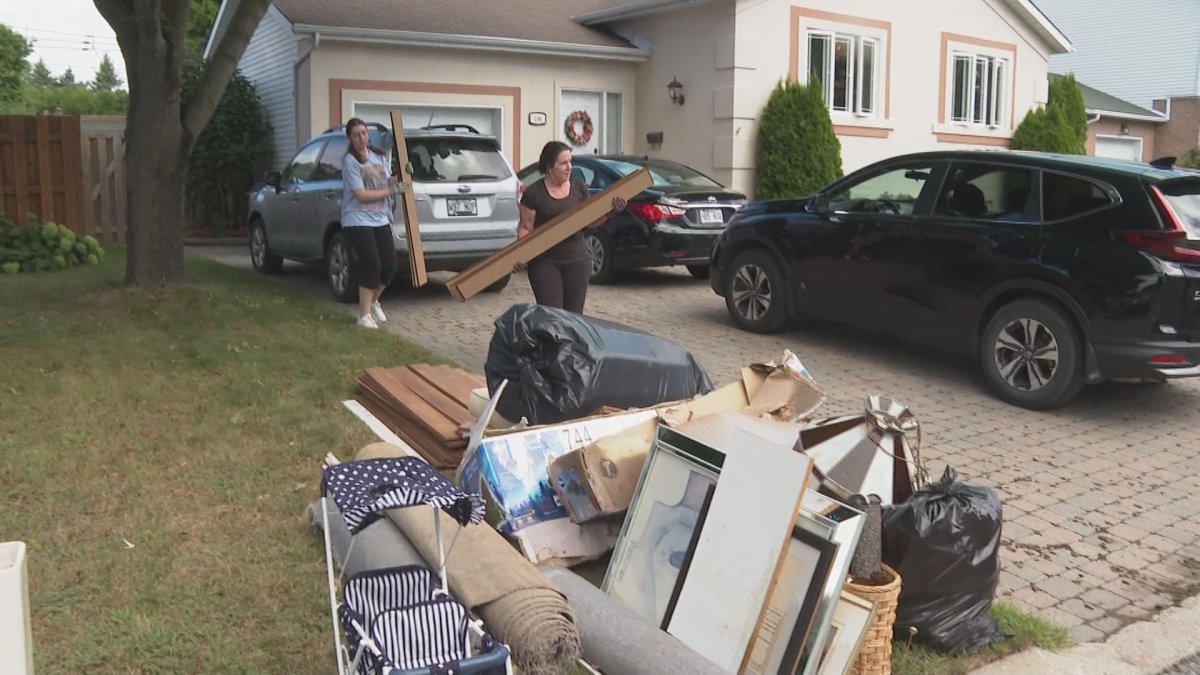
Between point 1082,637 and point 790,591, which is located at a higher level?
point 790,591

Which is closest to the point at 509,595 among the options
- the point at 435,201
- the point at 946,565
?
the point at 946,565

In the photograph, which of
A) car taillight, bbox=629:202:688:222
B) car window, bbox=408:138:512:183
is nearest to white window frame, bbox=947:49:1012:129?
car taillight, bbox=629:202:688:222

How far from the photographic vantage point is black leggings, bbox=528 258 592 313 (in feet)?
22.6

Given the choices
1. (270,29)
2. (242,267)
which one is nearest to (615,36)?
(270,29)

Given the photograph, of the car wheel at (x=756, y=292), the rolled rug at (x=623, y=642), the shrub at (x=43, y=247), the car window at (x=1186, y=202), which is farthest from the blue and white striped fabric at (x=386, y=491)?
the shrub at (x=43, y=247)

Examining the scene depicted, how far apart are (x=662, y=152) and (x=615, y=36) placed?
7.93 ft

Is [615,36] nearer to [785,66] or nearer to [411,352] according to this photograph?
[785,66]

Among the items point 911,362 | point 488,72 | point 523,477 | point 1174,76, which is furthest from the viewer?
point 1174,76

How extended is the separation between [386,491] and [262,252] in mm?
10470

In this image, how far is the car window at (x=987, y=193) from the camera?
24.4ft

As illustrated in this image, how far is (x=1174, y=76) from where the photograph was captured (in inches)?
1136

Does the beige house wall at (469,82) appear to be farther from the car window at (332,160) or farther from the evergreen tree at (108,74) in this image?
the evergreen tree at (108,74)

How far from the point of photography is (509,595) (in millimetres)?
3568

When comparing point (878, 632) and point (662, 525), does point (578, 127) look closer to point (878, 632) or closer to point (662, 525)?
point (662, 525)
